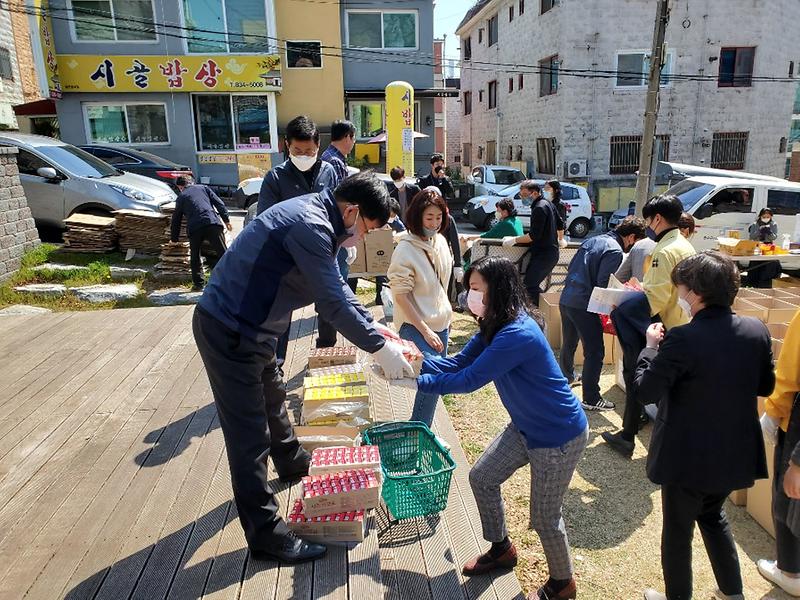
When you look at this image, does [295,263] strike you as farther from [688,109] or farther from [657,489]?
[688,109]

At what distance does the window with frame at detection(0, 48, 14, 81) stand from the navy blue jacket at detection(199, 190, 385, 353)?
19.3m

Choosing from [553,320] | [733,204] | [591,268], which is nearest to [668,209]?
[591,268]

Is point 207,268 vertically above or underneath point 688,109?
underneath

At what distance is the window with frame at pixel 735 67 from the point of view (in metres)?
19.5

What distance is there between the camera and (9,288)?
7.25 metres

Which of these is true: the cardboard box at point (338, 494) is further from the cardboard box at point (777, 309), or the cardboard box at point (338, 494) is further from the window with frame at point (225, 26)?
the window with frame at point (225, 26)

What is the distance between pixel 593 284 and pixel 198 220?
16.3 feet

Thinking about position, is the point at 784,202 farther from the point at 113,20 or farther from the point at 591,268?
the point at 113,20

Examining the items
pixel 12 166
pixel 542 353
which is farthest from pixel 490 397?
pixel 12 166

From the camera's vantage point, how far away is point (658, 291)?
3.81 metres

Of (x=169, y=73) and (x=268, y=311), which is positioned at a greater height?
(x=169, y=73)

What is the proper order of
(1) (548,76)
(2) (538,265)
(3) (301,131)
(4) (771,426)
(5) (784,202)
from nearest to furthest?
(4) (771,426), (3) (301,131), (2) (538,265), (5) (784,202), (1) (548,76)

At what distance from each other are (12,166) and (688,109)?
799 inches

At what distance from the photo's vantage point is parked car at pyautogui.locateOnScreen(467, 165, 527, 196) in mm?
16797
